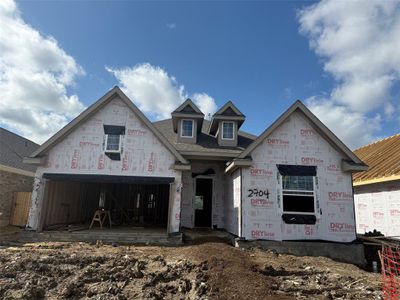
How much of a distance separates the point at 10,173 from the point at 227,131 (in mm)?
12679

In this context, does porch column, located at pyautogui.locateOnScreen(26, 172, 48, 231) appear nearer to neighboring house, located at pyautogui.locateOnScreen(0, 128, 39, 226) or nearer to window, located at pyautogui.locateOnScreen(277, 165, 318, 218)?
neighboring house, located at pyautogui.locateOnScreen(0, 128, 39, 226)

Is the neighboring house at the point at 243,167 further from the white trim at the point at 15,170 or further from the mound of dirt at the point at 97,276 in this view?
the white trim at the point at 15,170

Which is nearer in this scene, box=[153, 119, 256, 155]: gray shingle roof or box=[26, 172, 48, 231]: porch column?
box=[26, 172, 48, 231]: porch column

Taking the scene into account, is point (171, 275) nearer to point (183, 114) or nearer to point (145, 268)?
point (145, 268)

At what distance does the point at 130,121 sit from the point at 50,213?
6088 millimetres

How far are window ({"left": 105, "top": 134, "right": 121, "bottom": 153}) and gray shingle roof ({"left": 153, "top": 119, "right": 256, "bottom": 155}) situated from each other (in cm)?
276

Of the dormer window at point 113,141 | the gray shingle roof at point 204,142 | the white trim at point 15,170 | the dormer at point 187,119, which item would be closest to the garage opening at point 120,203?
the gray shingle roof at point 204,142

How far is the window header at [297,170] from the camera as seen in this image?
10.7 m

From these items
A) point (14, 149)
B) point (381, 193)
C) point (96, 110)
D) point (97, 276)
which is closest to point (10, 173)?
point (14, 149)

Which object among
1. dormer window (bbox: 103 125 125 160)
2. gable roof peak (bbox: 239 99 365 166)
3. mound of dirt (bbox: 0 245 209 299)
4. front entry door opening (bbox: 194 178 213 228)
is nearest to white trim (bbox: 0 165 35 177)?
dormer window (bbox: 103 125 125 160)

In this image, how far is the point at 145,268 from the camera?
6.96 metres

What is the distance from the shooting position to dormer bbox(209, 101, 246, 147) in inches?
536

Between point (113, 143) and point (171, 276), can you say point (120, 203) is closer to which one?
point (113, 143)

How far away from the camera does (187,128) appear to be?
13969 millimetres
